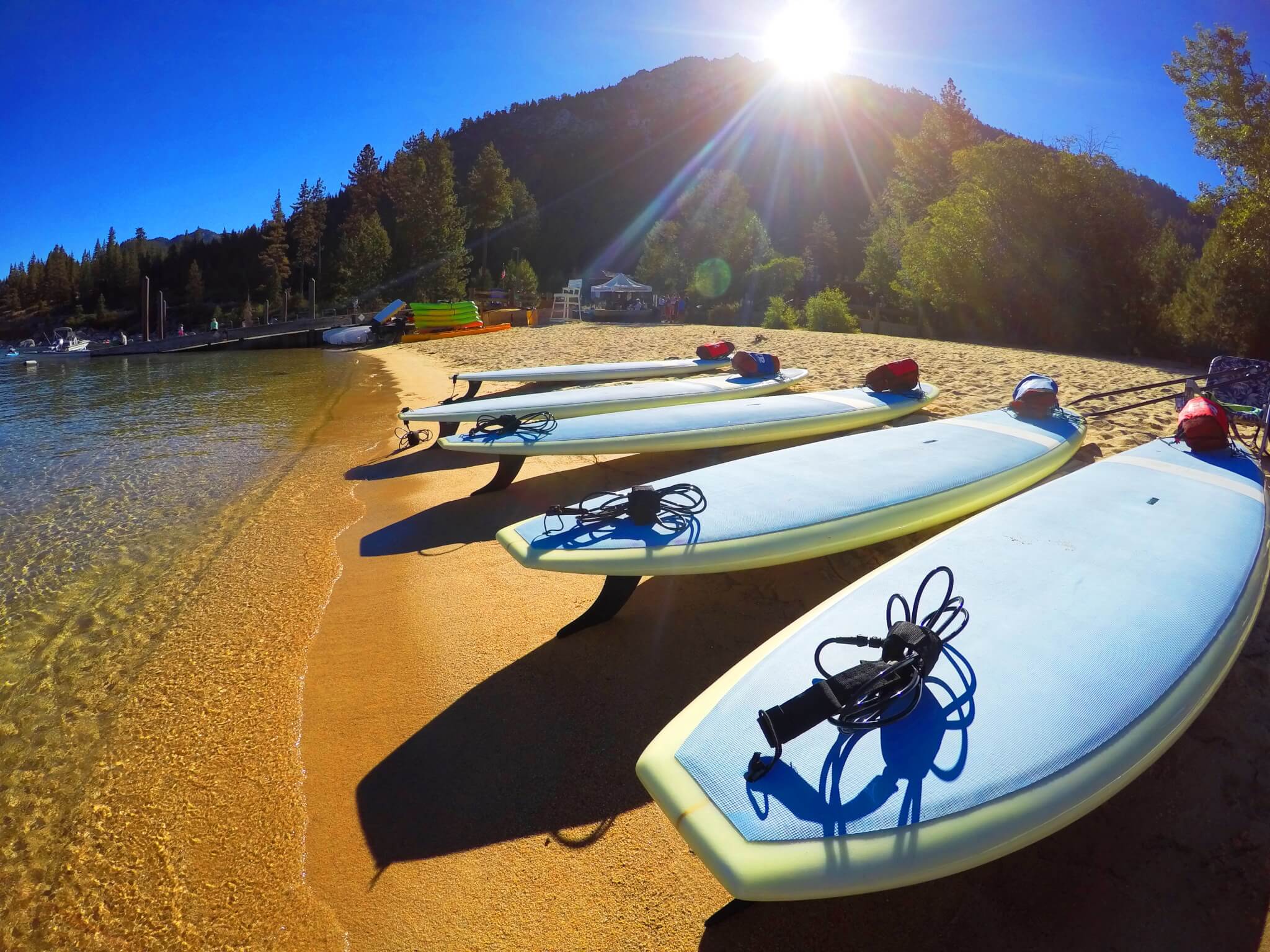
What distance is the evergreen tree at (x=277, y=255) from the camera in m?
48.3

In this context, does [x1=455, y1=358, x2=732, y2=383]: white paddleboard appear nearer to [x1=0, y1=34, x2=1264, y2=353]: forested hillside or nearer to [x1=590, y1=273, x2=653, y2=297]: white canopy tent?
[x1=0, y1=34, x2=1264, y2=353]: forested hillside

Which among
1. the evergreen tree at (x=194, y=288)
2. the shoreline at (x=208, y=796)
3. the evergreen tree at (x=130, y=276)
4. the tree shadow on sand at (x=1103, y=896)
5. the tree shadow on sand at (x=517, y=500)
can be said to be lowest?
the tree shadow on sand at (x=1103, y=896)

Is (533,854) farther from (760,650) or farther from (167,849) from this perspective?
(167,849)

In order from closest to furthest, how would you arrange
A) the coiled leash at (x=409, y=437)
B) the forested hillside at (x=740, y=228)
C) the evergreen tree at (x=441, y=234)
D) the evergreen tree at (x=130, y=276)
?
1. the coiled leash at (x=409, y=437)
2. the forested hillside at (x=740, y=228)
3. the evergreen tree at (x=441, y=234)
4. the evergreen tree at (x=130, y=276)

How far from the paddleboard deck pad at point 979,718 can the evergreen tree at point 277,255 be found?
54714 mm

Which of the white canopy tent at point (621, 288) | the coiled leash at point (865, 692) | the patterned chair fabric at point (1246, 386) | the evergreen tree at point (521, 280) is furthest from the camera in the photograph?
the evergreen tree at point (521, 280)

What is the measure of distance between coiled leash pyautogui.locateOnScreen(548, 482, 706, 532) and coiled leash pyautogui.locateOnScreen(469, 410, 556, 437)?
2.50m

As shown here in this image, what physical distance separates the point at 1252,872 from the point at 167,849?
12.0 feet

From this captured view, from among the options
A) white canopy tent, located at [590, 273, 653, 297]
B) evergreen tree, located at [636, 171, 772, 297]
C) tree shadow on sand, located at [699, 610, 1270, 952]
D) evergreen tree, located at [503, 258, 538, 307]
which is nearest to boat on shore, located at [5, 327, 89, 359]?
evergreen tree, located at [503, 258, 538, 307]

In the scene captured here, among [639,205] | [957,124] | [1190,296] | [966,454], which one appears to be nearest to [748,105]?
[639,205]

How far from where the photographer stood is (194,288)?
5925cm

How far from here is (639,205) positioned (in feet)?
282

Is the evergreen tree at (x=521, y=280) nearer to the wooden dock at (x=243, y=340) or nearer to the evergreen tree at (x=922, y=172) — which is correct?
the wooden dock at (x=243, y=340)

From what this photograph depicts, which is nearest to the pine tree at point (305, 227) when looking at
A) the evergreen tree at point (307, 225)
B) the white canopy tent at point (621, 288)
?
the evergreen tree at point (307, 225)
